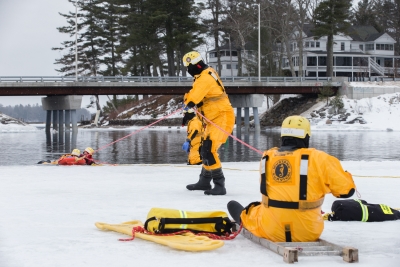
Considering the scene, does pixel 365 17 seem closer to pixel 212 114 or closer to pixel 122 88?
pixel 122 88

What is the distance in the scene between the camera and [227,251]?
6047mm

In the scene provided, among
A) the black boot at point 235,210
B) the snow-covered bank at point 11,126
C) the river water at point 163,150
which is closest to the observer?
the black boot at point 235,210

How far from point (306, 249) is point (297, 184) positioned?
Answer: 1.95ft

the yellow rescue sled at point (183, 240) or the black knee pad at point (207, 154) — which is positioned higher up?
the black knee pad at point (207, 154)

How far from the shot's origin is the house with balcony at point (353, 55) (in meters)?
91.1

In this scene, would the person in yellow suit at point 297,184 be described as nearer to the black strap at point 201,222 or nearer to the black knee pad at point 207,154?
the black strap at point 201,222

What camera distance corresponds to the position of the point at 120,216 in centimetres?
798

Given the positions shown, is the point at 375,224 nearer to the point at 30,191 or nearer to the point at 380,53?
the point at 30,191

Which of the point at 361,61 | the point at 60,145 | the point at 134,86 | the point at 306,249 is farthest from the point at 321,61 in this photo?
the point at 306,249

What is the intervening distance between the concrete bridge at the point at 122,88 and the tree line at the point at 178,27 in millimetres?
6369

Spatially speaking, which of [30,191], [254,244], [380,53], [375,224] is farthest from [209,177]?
[380,53]

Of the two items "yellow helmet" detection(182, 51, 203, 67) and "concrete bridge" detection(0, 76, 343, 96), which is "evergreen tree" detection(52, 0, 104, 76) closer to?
"concrete bridge" detection(0, 76, 343, 96)

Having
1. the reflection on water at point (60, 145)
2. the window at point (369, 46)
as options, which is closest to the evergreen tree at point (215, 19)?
the window at point (369, 46)

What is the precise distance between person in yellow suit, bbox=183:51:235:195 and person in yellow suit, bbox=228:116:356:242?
12.7 feet
